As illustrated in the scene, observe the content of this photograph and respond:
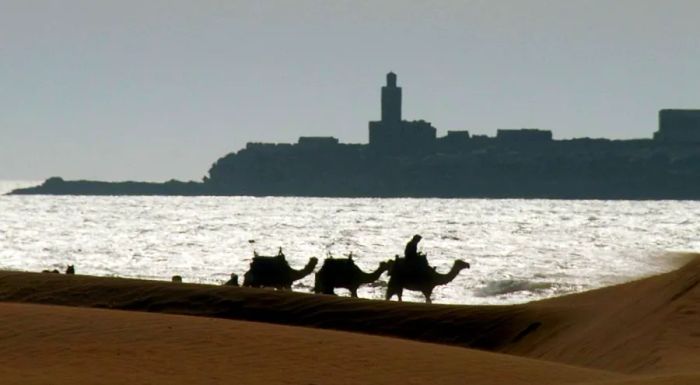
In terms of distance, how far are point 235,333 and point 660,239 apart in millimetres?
98182

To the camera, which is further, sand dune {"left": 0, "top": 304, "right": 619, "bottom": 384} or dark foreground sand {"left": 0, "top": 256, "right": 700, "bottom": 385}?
dark foreground sand {"left": 0, "top": 256, "right": 700, "bottom": 385}

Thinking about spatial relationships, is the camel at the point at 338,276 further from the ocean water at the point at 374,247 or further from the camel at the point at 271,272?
the ocean water at the point at 374,247

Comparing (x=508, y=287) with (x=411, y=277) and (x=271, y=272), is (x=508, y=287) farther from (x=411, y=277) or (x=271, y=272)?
(x=411, y=277)

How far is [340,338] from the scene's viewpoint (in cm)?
2094

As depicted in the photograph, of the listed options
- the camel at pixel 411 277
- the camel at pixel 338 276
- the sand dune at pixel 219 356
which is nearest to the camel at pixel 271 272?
the camel at pixel 338 276

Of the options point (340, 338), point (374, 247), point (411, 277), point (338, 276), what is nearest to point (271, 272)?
point (338, 276)

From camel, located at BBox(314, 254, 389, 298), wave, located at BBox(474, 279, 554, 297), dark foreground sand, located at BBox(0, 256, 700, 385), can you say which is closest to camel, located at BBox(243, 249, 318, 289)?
camel, located at BBox(314, 254, 389, 298)

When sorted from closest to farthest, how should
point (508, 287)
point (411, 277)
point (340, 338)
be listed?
point (340, 338)
point (411, 277)
point (508, 287)

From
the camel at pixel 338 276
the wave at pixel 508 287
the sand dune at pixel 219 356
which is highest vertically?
the camel at pixel 338 276

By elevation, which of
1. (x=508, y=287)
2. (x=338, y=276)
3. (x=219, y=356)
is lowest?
(x=508, y=287)

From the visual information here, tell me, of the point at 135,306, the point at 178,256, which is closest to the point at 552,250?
the point at 178,256

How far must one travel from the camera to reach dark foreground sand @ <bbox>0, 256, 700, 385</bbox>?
17281 mm

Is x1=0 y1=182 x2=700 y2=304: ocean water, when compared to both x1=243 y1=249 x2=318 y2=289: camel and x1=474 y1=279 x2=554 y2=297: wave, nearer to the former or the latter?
x1=474 y1=279 x2=554 y2=297: wave

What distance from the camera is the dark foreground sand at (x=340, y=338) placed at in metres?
17.3
